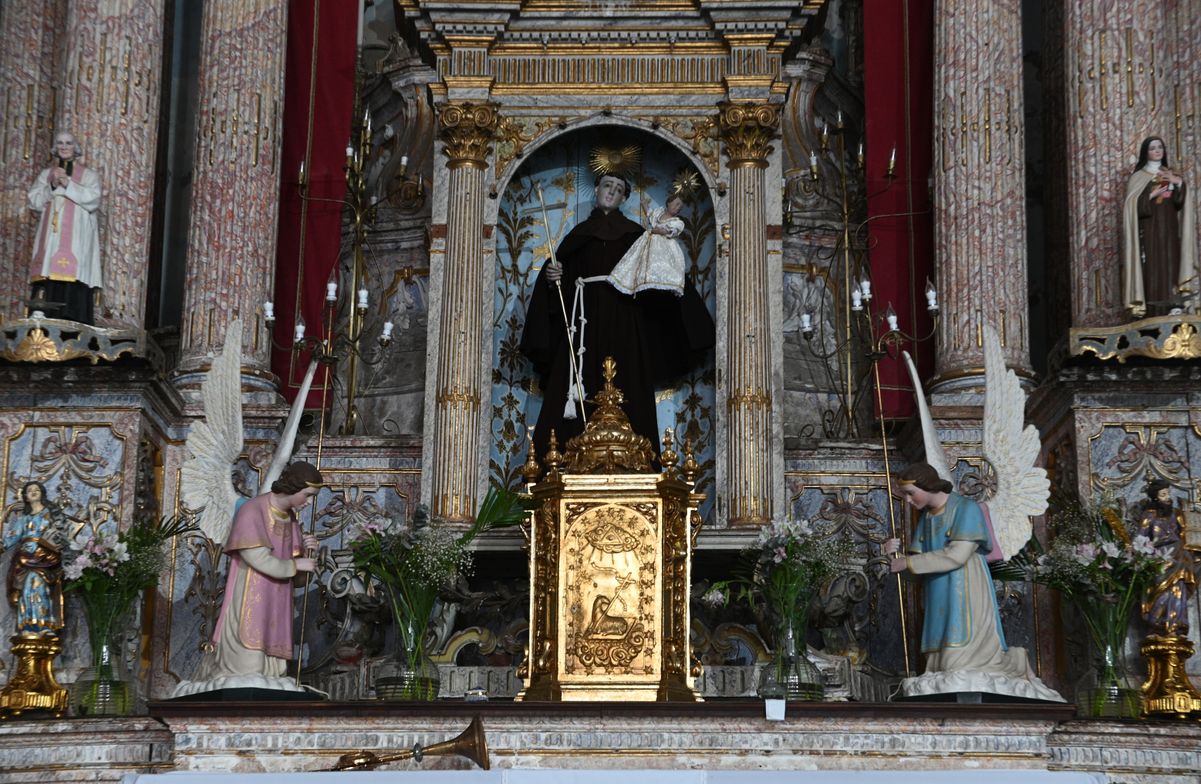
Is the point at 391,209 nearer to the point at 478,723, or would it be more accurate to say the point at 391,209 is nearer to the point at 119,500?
the point at 119,500

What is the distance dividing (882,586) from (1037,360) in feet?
12.5

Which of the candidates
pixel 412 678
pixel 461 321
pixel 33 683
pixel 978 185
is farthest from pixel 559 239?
pixel 33 683

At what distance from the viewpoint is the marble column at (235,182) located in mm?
17078

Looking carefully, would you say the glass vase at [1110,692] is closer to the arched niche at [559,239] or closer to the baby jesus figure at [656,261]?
the arched niche at [559,239]

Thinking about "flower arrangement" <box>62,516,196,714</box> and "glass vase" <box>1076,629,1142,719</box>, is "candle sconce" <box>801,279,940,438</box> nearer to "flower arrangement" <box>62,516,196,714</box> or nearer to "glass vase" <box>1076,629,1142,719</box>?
"glass vase" <box>1076,629,1142,719</box>

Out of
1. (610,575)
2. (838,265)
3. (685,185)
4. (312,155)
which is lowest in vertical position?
(610,575)

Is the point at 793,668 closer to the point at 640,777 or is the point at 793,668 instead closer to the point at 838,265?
the point at 640,777

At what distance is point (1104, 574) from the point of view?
14.0m

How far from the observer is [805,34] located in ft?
60.1

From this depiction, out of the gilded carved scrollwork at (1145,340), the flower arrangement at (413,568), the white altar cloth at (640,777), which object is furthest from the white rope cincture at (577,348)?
the white altar cloth at (640,777)

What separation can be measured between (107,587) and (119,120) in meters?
4.79

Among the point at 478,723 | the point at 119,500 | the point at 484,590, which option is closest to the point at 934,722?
the point at 478,723

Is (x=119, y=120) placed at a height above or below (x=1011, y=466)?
above

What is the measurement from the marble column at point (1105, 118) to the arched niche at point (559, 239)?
3.18 metres
